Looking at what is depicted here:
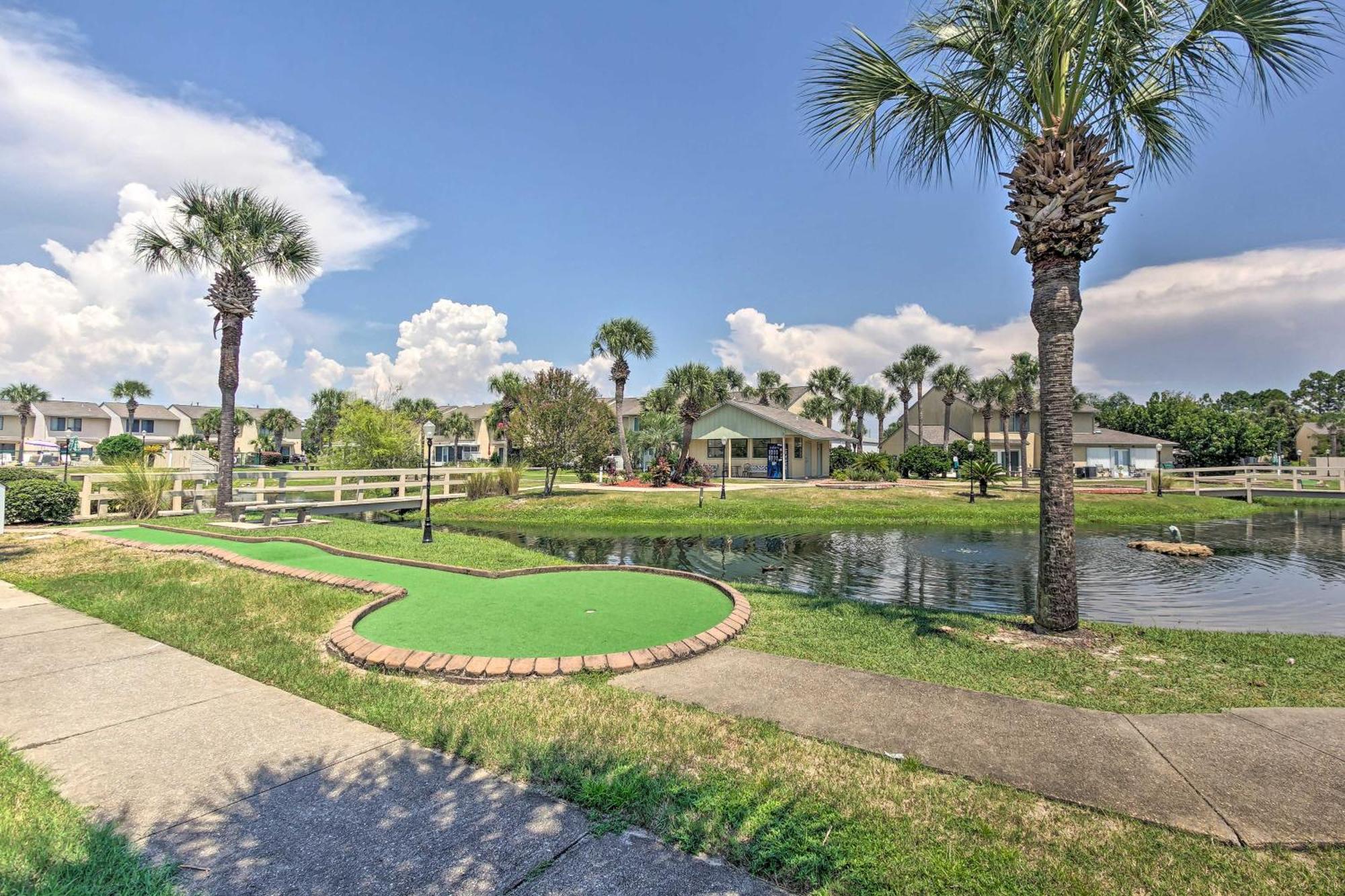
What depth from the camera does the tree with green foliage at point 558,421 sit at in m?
23.7

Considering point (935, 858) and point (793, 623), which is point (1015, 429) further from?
point (935, 858)

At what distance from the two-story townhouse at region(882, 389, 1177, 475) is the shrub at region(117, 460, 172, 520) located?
4353 centimetres

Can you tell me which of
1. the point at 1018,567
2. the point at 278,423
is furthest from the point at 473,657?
the point at 278,423

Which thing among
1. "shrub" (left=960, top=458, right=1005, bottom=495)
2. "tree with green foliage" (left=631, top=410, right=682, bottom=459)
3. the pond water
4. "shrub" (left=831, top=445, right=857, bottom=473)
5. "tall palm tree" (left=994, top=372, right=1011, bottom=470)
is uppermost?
"tall palm tree" (left=994, top=372, right=1011, bottom=470)

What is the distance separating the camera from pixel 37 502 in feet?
43.2

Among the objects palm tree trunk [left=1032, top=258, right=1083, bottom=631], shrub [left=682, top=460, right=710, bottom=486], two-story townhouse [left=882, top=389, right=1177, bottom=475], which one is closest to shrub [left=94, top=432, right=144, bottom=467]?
shrub [left=682, top=460, right=710, bottom=486]

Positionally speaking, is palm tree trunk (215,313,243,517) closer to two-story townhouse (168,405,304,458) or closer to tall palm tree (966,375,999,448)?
tall palm tree (966,375,999,448)

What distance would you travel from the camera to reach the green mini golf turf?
5.16m

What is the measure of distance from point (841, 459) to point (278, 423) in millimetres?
57403

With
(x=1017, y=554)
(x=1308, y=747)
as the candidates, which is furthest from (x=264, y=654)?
(x=1017, y=554)

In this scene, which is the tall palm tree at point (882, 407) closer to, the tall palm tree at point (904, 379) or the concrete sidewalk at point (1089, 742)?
A: the tall palm tree at point (904, 379)

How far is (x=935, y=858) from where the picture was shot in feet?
7.55

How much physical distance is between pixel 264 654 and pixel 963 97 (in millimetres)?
8943

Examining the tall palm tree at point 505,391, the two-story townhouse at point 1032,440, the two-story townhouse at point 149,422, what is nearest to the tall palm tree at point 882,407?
the two-story townhouse at point 1032,440
